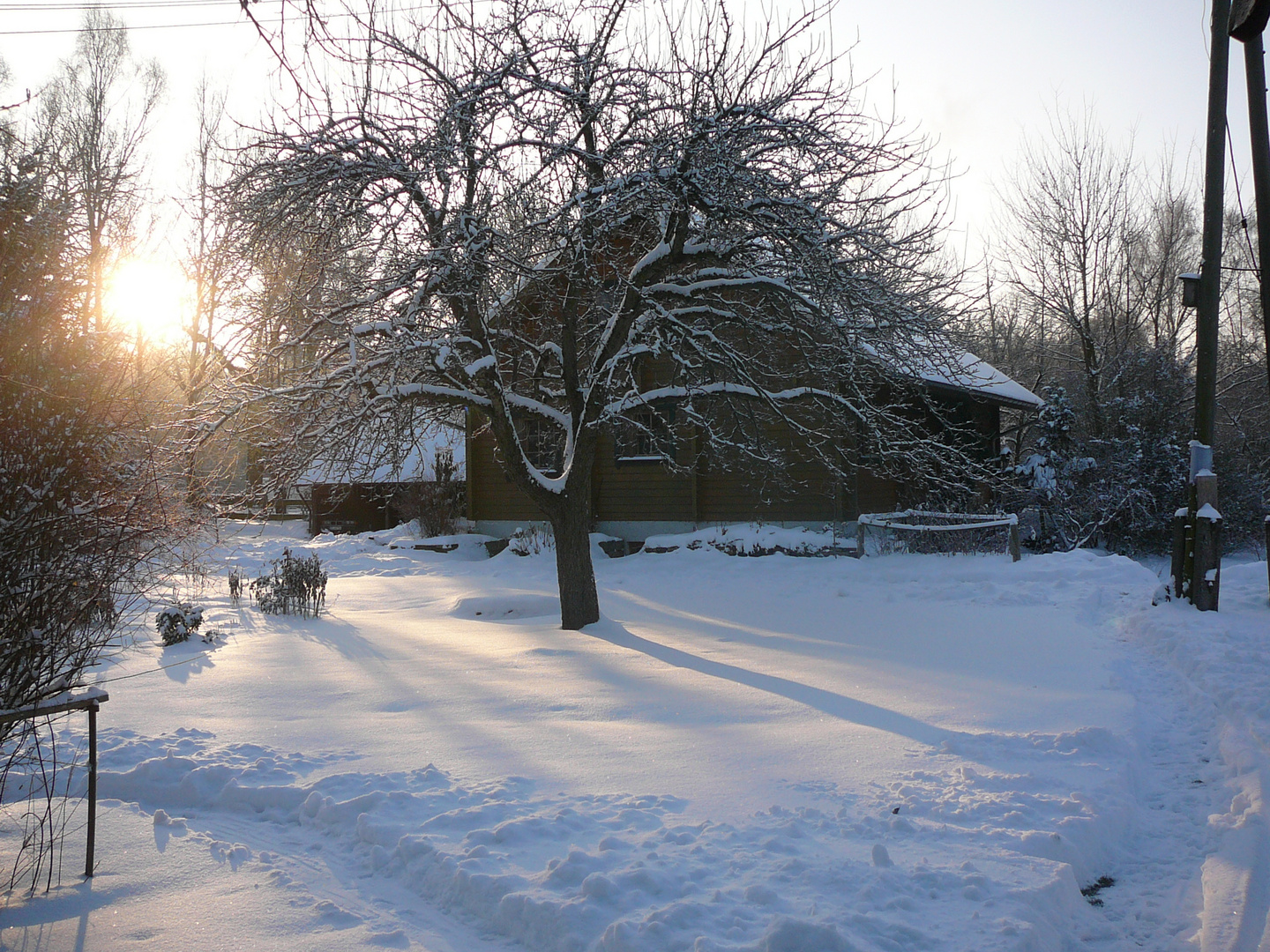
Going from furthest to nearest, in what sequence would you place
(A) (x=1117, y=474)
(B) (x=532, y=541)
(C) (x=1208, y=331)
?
(B) (x=532, y=541) < (A) (x=1117, y=474) < (C) (x=1208, y=331)

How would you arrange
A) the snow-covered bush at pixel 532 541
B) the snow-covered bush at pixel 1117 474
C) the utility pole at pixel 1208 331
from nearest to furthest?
the utility pole at pixel 1208 331 → the snow-covered bush at pixel 1117 474 → the snow-covered bush at pixel 532 541

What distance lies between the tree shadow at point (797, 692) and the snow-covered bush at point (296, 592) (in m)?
4.19

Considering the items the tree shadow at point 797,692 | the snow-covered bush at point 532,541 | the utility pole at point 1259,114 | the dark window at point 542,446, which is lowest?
the tree shadow at point 797,692

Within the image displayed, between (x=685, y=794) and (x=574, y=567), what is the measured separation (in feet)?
18.5

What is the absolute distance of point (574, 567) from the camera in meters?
10.1

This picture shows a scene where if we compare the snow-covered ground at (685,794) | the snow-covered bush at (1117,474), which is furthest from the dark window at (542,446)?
the snow-covered bush at (1117,474)

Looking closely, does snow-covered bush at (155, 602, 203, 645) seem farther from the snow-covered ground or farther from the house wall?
the house wall

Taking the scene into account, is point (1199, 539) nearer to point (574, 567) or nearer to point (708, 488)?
point (574, 567)

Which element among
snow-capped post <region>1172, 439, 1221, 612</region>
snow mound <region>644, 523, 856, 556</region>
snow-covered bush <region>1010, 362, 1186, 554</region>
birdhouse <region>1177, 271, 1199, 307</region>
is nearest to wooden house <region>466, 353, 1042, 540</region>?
snow mound <region>644, 523, 856, 556</region>

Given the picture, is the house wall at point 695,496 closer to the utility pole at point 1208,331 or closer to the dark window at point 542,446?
the dark window at point 542,446

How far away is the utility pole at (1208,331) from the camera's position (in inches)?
401

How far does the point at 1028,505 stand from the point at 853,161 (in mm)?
12560

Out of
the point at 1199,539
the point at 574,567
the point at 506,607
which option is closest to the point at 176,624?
the point at 506,607

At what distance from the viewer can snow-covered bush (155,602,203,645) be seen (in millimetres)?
9234
